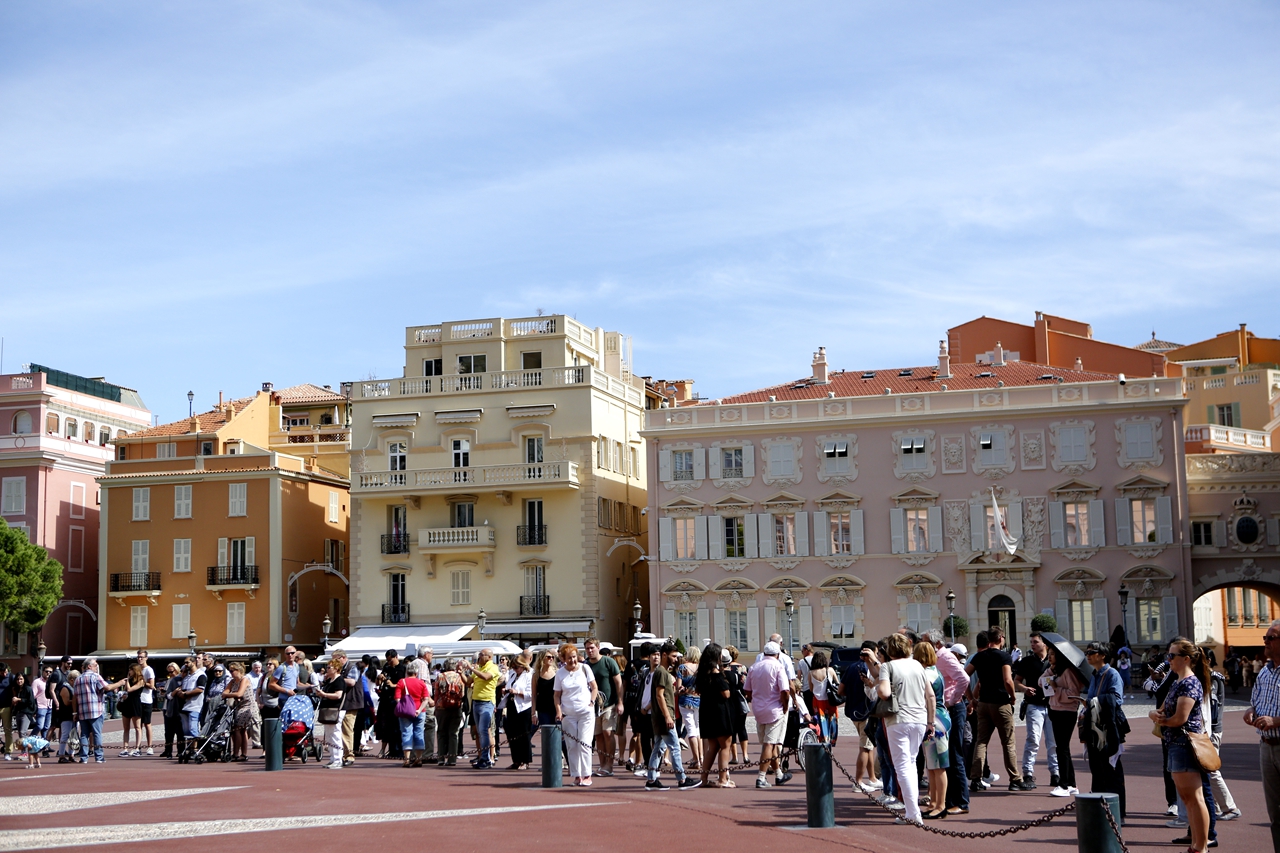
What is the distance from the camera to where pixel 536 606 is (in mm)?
54469

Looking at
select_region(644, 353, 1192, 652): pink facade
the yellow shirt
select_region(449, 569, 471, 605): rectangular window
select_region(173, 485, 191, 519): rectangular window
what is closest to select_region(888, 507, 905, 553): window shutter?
select_region(644, 353, 1192, 652): pink facade

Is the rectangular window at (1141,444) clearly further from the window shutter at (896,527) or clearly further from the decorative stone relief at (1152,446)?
the window shutter at (896,527)

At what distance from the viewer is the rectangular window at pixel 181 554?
2283 inches

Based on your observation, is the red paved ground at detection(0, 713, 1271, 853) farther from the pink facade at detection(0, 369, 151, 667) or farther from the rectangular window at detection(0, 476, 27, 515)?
the rectangular window at detection(0, 476, 27, 515)

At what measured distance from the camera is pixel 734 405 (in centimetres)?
5416

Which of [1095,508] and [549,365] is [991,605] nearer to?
[1095,508]

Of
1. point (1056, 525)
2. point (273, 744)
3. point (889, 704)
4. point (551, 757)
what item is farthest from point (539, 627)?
point (889, 704)

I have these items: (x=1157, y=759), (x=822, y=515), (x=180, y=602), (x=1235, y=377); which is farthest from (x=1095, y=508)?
(x=180, y=602)

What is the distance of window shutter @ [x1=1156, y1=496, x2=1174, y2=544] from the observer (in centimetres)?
4962

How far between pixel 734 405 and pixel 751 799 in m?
37.8

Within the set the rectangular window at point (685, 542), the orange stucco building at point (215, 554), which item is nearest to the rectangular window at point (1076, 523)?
the rectangular window at point (685, 542)

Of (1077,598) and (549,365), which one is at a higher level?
(549,365)

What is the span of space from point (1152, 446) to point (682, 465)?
16.5m

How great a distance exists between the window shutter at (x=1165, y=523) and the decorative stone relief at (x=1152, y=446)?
137 cm
